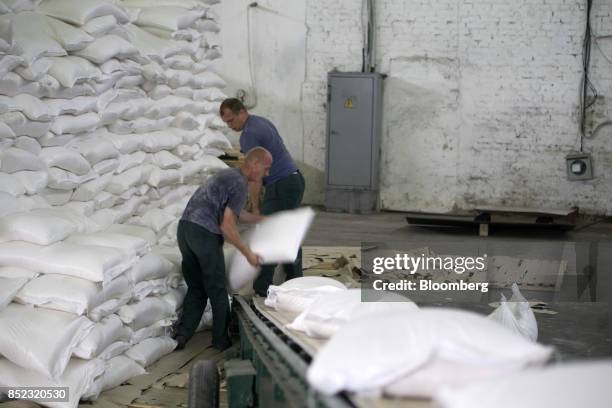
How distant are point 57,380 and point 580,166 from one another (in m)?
9.00

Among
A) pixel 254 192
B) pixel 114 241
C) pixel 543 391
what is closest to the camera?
pixel 543 391

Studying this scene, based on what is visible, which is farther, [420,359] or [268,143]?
[268,143]

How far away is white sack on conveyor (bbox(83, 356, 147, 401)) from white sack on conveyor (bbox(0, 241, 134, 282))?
0.54 metres

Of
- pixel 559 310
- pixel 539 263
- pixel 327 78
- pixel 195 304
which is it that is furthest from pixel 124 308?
pixel 327 78

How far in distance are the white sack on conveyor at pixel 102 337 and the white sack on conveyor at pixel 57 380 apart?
0.26ft

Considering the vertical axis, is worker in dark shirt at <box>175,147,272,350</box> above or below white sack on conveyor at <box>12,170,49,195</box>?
below

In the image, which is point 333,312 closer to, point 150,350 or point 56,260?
point 56,260

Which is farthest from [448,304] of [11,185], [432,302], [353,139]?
[353,139]

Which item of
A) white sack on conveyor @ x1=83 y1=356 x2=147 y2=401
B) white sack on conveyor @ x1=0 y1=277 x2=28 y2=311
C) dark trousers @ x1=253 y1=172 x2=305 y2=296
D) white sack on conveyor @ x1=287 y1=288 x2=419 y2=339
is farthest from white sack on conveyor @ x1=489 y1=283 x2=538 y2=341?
white sack on conveyor @ x1=0 y1=277 x2=28 y2=311

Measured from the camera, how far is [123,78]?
567cm

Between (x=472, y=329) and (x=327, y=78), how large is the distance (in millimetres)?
10071

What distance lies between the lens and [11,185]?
15.0 feet

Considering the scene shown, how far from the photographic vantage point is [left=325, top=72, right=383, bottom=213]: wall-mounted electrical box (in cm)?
1195

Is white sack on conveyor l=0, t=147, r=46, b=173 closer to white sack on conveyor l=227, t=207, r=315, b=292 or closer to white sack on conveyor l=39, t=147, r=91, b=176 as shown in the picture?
white sack on conveyor l=39, t=147, r=91, b=176
